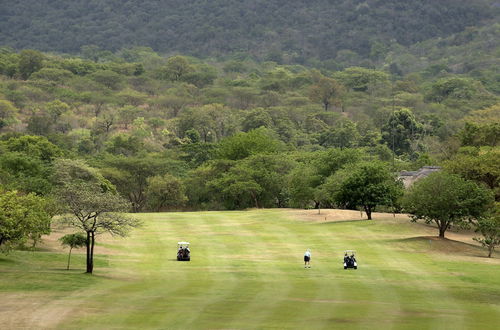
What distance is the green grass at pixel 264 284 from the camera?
39281 millimetres

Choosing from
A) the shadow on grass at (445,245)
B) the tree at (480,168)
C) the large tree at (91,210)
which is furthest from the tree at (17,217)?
the tree at (480,168)

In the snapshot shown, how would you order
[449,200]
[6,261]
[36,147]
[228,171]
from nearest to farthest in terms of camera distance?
1. [6,261]
2. [449,200]
3. [36,147]
4. [228,171]

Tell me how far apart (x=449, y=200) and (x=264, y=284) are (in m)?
28.8

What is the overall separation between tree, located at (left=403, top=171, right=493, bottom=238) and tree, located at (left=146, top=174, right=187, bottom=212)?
55656 mm

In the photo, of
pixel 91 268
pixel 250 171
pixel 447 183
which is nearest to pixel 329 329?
pixel 91 268

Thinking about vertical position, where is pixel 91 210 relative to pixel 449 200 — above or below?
below

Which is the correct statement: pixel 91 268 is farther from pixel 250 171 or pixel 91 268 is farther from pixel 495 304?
pixel 250 171

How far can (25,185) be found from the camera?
278ft

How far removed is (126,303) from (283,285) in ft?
36.7

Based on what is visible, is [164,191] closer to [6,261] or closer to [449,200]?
[449,200]

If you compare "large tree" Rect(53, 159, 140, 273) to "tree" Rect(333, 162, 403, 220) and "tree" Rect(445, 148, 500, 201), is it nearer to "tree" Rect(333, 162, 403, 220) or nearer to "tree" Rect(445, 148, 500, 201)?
"tree" Rect(333, 162, 403, 220)

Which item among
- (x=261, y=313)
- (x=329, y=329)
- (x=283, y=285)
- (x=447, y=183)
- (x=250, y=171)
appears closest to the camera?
(x=329, y=329)

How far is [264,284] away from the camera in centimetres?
5191

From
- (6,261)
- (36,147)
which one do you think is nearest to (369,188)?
(6,261)
